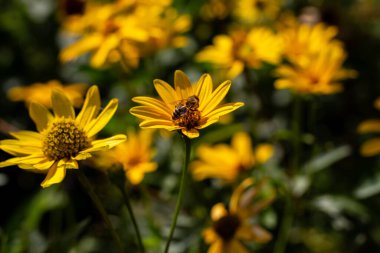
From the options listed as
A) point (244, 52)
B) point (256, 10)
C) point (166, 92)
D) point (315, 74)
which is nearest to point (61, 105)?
point (166, 92)

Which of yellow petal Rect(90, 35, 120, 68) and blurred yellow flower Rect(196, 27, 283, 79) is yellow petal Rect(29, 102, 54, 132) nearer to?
yellow petal Rect(90, 35, 120, 68)

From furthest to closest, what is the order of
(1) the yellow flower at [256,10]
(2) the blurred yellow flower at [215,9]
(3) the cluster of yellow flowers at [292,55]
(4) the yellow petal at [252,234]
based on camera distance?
(2) the blurred yellow flower at [215,9], (1) the yellow flower at [256,10], (3) the cluster of yellow flowers at [292,55], (4) the yellow petal at [252,234]

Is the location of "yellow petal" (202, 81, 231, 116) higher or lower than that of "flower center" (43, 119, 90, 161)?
lower

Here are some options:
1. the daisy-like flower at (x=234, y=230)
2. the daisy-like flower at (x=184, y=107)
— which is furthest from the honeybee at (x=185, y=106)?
the daisy-like flower at (x=234, y=230)

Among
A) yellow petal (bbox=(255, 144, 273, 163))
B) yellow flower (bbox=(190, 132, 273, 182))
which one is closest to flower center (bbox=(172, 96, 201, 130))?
yellow flower (bbox=(190, 132, 273, 182))

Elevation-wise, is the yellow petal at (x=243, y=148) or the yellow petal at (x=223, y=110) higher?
the yellow petal at (x=243, y=148)

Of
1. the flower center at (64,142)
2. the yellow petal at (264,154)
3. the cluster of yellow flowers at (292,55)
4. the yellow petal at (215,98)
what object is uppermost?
the cluster of yellow flowers at (292,55)

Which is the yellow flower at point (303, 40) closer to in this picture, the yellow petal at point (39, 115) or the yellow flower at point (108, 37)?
the yellow flower at point (108, 37)
